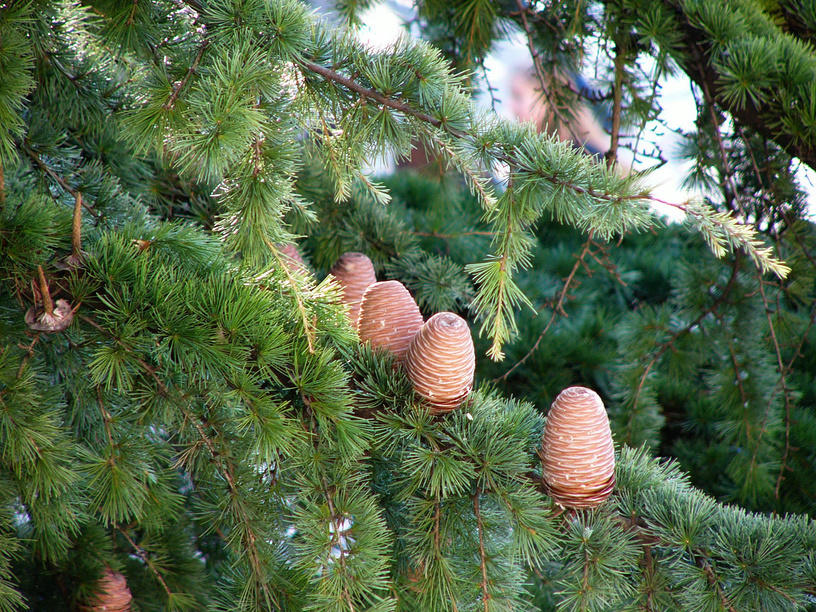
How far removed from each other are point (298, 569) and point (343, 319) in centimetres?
18

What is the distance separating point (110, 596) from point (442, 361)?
1.40 ft

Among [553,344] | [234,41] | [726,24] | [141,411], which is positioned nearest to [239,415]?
[141,411]

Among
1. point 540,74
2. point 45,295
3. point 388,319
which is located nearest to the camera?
point 45,295

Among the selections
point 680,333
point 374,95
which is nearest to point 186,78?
point 374,95

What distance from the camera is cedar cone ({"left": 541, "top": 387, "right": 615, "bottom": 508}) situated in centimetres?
50

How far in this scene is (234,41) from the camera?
460mm

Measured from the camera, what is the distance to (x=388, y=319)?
58cm

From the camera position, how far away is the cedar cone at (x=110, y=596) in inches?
26.8

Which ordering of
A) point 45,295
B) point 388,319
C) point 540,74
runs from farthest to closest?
point 540,74
point 388,319
point 45,295

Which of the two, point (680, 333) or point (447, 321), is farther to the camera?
point (680, 333)

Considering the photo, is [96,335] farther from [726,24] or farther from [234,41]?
[726,24]

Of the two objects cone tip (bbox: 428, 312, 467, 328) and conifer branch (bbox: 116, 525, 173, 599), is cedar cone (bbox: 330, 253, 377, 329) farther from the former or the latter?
conifer branch (bbox: 116, 525, 173, 599)

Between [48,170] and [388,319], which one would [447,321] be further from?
[48,170]

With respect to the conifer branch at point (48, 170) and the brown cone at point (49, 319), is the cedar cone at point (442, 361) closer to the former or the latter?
the brown cone at point (49, 319)
